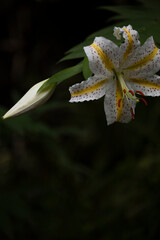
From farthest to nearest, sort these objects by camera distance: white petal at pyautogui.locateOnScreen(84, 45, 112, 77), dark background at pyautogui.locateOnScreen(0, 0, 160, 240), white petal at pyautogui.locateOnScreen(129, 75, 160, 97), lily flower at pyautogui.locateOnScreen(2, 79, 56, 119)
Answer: dark background at pyautogui.locateOnScreen(0, 0, 160, 240) < white petal at pyautogui.locateOnScreen(129, 75, 160, 97) < lily flower at pyautogui.locateOnScreen(2, 79, 56, 119) < white petal at pyautogui.locateOnScreen(84, 45, 112, 77)

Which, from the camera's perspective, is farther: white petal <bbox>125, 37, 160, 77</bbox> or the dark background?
the dark background

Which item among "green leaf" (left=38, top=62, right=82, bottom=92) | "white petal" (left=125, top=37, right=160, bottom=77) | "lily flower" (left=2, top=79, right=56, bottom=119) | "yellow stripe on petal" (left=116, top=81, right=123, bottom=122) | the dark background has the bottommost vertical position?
the dark background

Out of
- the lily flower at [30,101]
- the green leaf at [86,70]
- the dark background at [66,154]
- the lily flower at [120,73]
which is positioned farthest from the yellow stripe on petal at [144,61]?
the dark background at [66,154]

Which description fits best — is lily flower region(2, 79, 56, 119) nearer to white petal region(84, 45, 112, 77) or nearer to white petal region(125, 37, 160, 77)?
white petal region(84, 45, 112, 77)

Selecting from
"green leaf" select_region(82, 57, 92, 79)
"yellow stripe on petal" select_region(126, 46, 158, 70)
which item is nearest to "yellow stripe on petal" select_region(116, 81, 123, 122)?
"yellow stripe on petal" select_region(126, 46, 158, 70)

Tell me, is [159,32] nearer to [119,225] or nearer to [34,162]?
[119,225]

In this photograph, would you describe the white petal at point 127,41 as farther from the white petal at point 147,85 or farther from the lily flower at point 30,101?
the lily flower at point 30,101

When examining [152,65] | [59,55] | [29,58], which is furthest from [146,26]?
[29,58]
